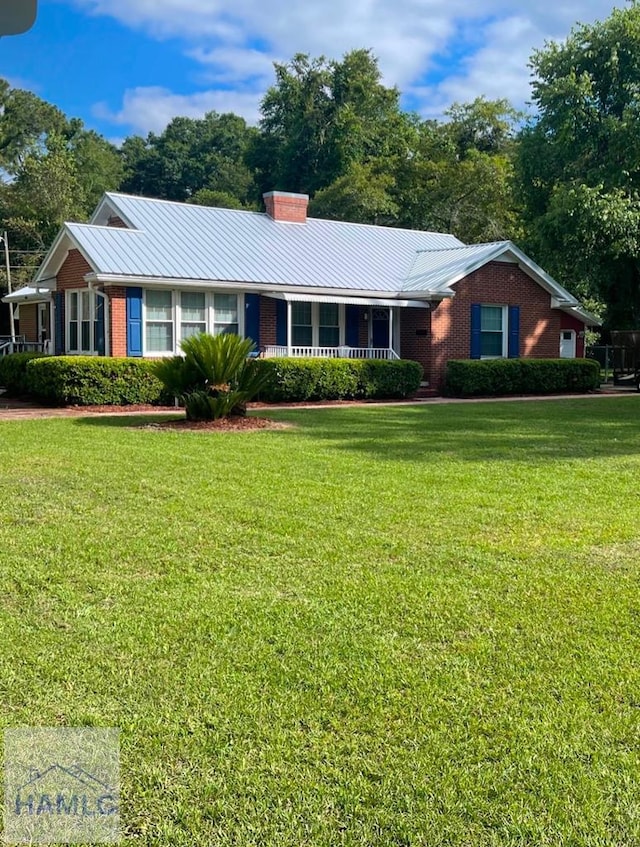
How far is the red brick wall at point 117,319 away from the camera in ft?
61.5

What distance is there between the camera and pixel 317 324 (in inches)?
A: 874

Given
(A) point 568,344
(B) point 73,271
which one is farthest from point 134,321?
(A) point 568,344

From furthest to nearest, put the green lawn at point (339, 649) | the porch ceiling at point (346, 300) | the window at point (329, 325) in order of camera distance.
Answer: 1. the window at point (329, 325)
2. the porch ceiling at point (346, 300)
3. the green lawn at point (339, 649)

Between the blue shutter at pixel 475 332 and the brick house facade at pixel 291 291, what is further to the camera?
the blue shutter at pixel 475 332

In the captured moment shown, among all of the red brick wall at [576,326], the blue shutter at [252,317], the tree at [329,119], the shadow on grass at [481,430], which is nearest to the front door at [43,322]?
the blue shutter at [252,317]

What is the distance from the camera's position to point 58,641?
3818 millimetres

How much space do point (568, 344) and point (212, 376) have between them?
1701cm

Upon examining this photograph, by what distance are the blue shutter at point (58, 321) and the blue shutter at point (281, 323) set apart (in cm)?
579

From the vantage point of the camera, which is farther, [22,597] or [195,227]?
[195,227]

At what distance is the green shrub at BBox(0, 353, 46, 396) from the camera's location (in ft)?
60.7

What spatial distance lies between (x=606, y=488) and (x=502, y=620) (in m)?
3.77

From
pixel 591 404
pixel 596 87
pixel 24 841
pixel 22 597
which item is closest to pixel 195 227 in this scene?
pixel 591 404

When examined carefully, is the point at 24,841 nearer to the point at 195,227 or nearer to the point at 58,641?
the point at 58,641

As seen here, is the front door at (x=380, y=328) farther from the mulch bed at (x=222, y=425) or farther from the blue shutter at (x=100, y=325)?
the mulch bed at (x=222, y=425)
